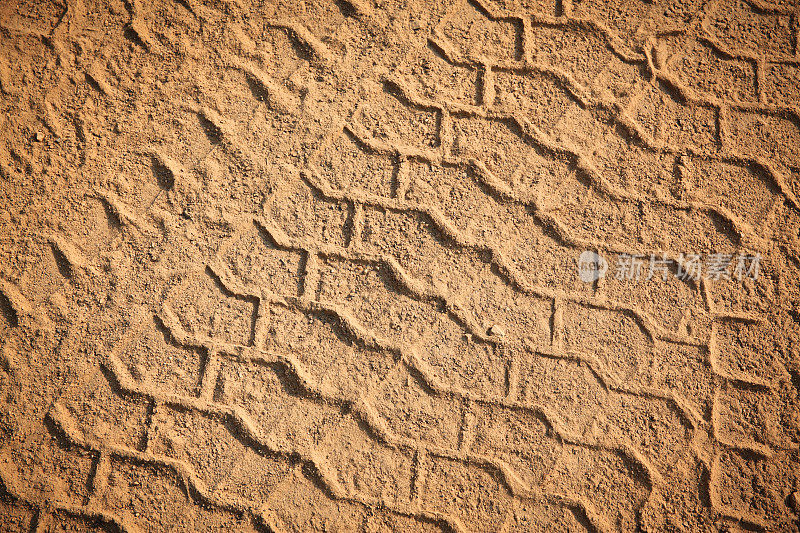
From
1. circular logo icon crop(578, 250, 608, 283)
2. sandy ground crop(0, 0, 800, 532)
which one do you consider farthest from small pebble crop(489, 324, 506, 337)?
circular logo icon crop(578, 250, 608, 283)

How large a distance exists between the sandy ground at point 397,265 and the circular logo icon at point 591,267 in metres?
0.02

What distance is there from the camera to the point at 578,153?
6.54 ft

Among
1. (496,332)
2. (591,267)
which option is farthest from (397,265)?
(591,267)

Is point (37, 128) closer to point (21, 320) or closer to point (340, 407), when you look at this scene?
point (21, 320)

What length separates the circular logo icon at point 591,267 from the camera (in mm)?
1928

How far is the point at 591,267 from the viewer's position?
1.93 m

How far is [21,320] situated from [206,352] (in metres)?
0.71

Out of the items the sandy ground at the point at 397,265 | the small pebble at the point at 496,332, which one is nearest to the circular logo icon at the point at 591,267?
the sandy ground at the point at 397,265

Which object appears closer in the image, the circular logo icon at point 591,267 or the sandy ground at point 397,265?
the sandy ground at point 397,265

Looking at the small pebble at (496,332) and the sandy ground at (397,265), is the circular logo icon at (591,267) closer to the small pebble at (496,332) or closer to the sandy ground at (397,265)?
the sandy ground at (397,265)

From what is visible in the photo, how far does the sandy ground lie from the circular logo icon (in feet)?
0.08

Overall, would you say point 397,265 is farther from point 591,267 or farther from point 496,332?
point 591,267

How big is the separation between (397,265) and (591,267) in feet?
2.44

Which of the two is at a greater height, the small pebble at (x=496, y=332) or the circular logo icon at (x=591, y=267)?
the circular logo icon at (x=591, y=267)
